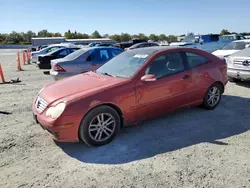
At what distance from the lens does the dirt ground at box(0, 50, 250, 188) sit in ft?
9.08

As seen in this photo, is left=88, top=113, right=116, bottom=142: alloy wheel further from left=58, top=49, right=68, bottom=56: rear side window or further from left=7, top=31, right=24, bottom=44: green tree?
left=7, top=31, right=24, bottom=44: green tree

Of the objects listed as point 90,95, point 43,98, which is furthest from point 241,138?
point 43,98

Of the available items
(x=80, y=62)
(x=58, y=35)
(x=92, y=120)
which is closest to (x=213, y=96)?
(x=92, y=120)

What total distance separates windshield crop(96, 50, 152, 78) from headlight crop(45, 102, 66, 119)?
124 centimetres

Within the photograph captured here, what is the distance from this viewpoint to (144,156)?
3273 millimetres

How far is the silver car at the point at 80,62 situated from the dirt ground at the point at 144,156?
10.7 feet

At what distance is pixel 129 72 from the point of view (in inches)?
159

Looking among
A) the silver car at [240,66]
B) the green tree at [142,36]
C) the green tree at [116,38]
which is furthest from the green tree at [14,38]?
the silver car at [240,66]

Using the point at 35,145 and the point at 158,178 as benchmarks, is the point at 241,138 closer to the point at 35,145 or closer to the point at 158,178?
the point at 158,178

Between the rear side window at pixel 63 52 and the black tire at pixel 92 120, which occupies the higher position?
the rear side window at pixel 63 52

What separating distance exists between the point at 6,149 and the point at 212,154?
319cm

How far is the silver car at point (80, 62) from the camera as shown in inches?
306

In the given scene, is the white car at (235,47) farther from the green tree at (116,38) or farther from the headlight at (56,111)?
the green tree at (116,38)

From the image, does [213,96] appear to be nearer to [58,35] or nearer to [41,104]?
[41,104]
